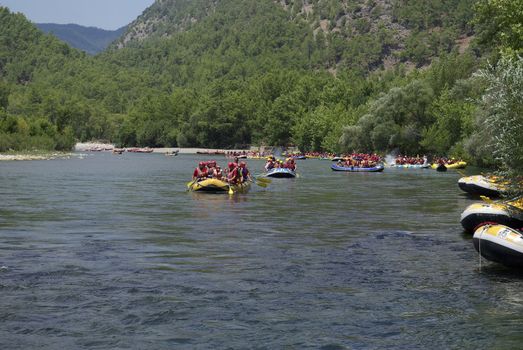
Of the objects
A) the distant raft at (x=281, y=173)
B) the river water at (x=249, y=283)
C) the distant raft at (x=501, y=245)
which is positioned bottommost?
the river water at (x=249, y=283)

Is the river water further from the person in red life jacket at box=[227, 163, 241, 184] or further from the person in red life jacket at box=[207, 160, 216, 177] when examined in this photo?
the person in red life jacket at box=[227, 163, 241, 184]

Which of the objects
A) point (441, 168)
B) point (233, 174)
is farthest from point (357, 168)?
point (233, 174)

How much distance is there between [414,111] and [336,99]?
74.0 m

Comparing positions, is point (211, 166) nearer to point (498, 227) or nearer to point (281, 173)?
point (281, 173)

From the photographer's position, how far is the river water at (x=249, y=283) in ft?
48.0

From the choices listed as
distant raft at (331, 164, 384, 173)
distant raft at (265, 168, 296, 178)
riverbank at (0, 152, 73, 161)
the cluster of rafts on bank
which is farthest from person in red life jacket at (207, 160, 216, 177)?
riverbank at (0, 152, 73, 161)

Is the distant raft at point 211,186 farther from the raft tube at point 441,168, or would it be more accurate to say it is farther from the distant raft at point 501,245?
the raft tube at point 441,168

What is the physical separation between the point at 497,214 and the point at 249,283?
11.0m

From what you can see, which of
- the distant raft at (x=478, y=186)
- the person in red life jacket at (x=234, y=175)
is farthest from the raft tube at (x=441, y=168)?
the person in red life jacket at (x=234, y=175)

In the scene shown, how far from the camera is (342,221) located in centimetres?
3288

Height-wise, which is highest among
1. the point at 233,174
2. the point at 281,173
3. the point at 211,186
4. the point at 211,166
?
the point at 211,166

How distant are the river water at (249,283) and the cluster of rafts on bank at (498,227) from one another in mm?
562

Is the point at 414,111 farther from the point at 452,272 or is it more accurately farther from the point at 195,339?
the point at 195,339

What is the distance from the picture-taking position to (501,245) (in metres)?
20.1
